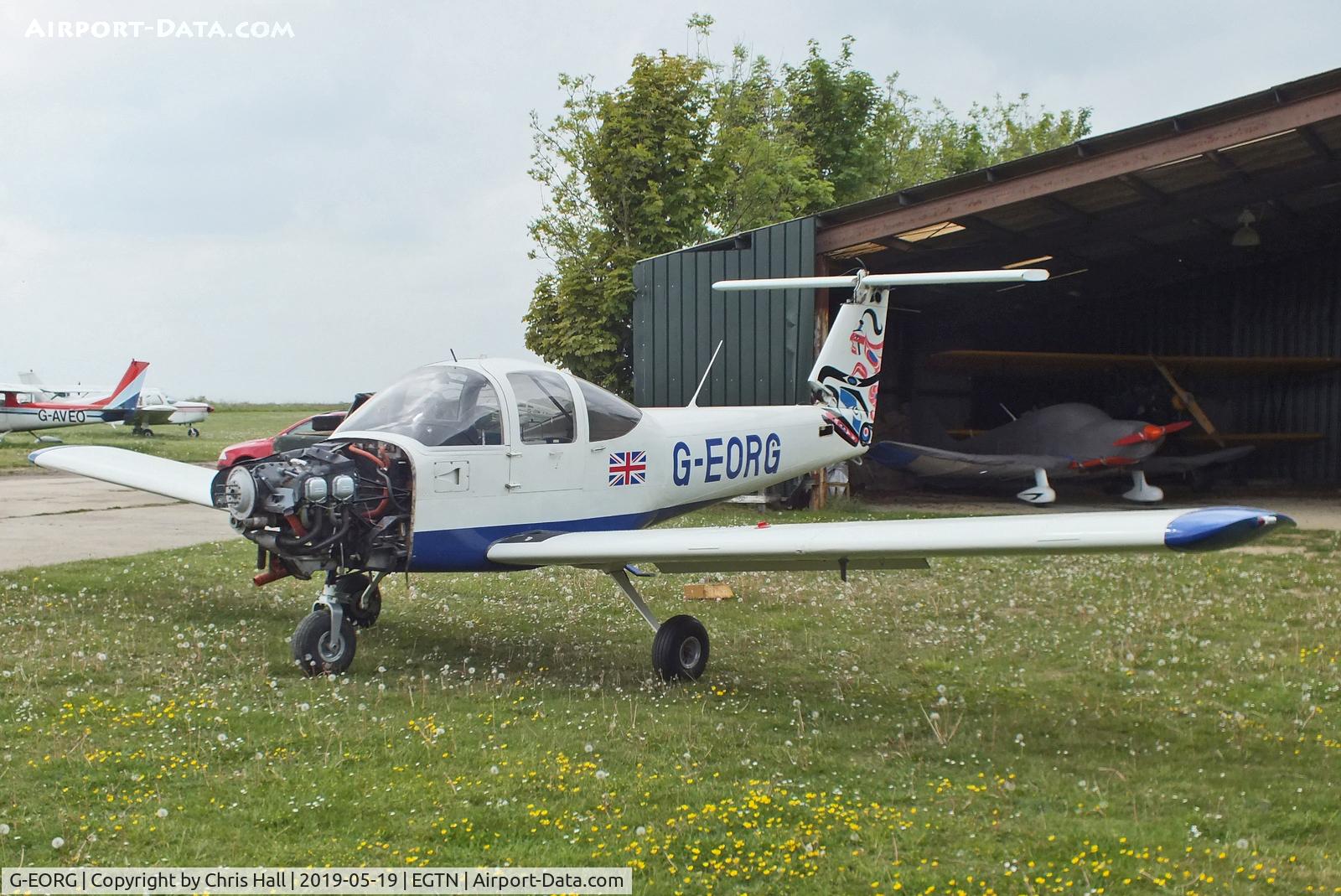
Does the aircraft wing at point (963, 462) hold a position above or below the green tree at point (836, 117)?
below

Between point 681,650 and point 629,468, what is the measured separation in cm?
163

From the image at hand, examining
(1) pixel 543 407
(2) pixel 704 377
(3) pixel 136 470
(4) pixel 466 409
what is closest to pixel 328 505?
(4) pixel 466 409

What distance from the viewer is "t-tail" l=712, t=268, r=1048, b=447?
1149 cm

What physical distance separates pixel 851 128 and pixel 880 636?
103ft

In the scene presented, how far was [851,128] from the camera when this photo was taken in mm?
36594

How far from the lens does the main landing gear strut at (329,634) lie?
20.6 feet

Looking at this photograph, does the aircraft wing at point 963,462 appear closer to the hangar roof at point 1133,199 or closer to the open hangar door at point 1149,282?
the open hangar door at point 1149,282

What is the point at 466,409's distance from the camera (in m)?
6.74

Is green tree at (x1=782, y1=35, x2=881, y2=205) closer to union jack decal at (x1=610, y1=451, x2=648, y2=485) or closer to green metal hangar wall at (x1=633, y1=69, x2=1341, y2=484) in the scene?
green metal hangar wall at (x1=633, y1=69, x2=1341, y2=484)

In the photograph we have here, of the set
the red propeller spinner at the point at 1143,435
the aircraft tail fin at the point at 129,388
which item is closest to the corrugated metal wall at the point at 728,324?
the red propeller spinner at the point at 1143,435

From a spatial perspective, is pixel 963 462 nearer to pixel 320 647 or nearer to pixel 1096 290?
pixel 1096 290

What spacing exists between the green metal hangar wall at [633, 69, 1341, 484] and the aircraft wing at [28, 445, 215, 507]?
9237 millimetres

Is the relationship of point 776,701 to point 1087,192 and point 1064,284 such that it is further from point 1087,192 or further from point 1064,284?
point 1064,284

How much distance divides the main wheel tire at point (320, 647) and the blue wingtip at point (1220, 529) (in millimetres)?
4525
